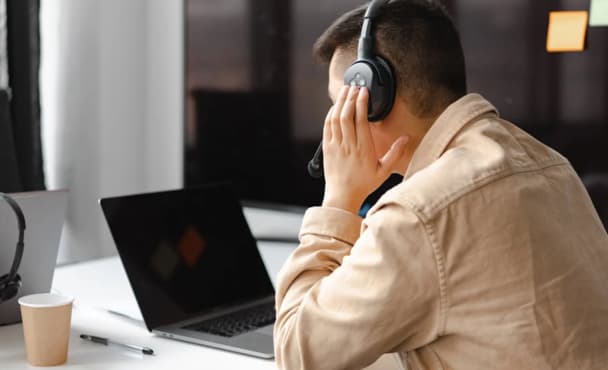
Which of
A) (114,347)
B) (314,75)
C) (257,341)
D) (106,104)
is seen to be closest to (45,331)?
(114,347)

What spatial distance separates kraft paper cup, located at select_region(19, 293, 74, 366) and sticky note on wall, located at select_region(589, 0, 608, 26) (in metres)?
1.17

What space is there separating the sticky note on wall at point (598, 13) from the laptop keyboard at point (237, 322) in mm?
876

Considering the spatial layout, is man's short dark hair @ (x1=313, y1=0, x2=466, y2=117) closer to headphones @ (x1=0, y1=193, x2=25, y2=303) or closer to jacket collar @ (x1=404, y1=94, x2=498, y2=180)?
jacket collar @ (x1=404, y1=94, x2=498, y2=180)

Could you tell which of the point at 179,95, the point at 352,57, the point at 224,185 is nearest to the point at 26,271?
the point at 224,185

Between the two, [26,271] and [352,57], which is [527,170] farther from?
[26,271]

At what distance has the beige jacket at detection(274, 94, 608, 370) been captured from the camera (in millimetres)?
954

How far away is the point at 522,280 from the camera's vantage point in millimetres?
960

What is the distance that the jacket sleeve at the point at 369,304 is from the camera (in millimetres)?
954

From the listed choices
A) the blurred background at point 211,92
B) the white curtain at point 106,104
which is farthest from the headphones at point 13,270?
the white curtain at point 106,104

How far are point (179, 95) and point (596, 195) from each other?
1.43m

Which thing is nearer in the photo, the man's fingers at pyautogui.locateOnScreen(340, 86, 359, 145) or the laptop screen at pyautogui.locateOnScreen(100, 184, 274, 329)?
the man's fingers at pyautogui.locateOnScreen(340, 86, 359, 145)

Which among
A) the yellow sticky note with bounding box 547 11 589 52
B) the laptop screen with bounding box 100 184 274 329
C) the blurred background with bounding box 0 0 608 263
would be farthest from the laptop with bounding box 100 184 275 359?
the yellow sticky note with bounding box 547 11 589 52

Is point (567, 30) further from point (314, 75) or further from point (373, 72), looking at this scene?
point (373, 72)

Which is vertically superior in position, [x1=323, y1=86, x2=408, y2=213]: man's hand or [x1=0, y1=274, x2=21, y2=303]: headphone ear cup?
[x1=323, y1=86, x2=408, y2=213]: man's hand
